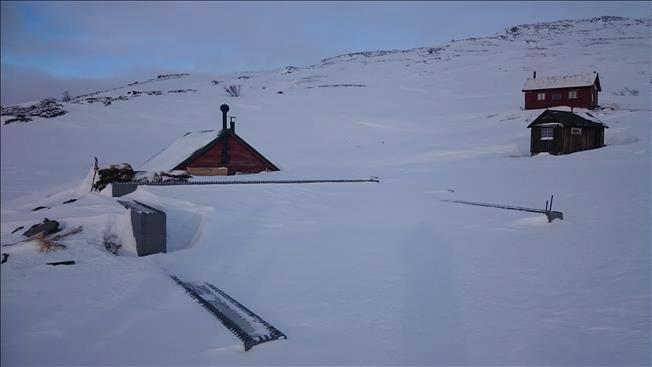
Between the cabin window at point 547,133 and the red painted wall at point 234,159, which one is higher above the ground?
the cabin window at point 547,133

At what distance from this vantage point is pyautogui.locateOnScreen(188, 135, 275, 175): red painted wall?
61.4 feet

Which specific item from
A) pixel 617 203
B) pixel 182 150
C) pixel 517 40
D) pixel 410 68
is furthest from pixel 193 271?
pixel 517 40

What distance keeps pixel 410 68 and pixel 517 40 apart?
1566 centimetres

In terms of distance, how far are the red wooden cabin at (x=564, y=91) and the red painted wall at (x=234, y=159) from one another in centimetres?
2664

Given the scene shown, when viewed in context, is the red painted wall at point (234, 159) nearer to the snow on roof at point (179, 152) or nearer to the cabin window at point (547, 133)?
the snow on roof at point (179, 152)

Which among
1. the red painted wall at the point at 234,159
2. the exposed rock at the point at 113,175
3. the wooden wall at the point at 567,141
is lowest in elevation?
the exposed rock at the point at 113,175

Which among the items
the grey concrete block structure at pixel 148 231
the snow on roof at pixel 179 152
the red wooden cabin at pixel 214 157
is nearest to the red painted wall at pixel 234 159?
the red wooden cabin at pixel 214 157

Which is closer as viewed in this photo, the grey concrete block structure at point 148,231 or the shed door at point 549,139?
the grey concrete block structure at point 148,231

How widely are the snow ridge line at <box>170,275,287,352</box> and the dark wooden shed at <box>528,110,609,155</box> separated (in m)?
24.1

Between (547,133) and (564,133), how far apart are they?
33.7 inches

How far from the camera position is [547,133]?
85.3 feet

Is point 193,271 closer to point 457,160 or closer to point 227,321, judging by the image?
point 227,321

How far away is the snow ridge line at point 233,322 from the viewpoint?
15.2 ft

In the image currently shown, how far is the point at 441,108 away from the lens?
44500 millimetres
